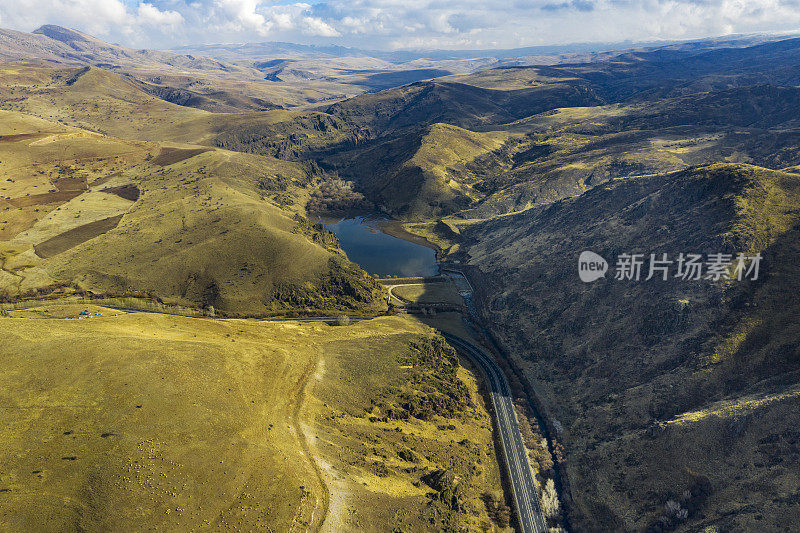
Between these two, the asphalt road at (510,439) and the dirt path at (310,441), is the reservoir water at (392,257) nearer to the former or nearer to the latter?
the asphalt road at (510,439)

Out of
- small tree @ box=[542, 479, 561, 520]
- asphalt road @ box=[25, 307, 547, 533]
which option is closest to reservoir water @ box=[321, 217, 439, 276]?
asphalt road @ box=[25, 307, 547, 533]

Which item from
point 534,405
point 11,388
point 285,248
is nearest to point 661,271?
point 534,405

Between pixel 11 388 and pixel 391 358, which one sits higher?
pixel 11 388

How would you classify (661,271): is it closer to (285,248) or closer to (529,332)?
(529,332)

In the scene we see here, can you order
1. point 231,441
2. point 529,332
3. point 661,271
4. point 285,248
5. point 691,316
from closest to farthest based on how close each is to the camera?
point 231,441, point 691,316, point 661,271, point 529,332, point 285,248

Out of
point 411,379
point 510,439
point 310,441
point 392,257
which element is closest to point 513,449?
point 510,439

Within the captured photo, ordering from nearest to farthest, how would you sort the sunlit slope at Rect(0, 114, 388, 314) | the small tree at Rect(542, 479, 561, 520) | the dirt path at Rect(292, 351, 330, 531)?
the dirt path at Rect(292, 351, 330, 531)
the small tree at Rect(542, 479, 561, 520)
the sunlit slope at Rect(0, 114, 388, 314)

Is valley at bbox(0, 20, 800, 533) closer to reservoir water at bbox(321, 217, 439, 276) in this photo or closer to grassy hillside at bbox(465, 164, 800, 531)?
grassy hillside at bbox(465, 164, 800, 531)
